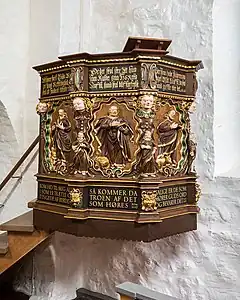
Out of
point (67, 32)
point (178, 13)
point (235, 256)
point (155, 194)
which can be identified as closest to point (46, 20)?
point (67, 32)

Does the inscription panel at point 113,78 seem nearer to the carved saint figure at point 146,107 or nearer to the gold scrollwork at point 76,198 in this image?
the carved saint figure at point 146,107

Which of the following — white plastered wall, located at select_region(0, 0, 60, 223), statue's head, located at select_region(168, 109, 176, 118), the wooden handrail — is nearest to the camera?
statue's head, located at select_region(168, 109, 176, 118)

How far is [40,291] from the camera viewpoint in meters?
4.45

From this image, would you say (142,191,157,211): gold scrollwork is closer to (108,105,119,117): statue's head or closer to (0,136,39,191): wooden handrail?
(108,105,119,117): statue's head

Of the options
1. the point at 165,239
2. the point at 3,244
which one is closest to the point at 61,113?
the point at 3,244

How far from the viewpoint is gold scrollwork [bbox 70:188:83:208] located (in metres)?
2.88

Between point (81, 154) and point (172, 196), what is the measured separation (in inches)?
28.1

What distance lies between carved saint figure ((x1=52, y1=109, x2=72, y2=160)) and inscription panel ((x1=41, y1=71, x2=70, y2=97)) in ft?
0.53

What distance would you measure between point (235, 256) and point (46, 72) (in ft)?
Answer: 6.67

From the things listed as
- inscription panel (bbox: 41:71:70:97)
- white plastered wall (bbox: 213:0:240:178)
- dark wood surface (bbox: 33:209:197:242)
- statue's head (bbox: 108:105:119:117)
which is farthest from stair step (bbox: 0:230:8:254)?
white plastered wall (bbox: 213:0:240:178)

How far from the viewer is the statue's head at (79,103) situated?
2861 millimetres

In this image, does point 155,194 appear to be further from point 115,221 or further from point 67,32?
point 67,32

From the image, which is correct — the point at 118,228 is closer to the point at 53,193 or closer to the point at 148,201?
the point at 148,201

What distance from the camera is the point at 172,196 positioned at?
302 centimetres
